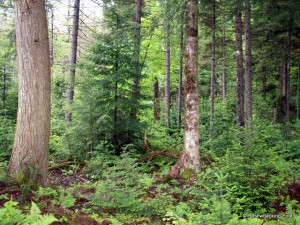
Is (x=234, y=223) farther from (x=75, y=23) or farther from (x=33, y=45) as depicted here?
(x=75, y=23)

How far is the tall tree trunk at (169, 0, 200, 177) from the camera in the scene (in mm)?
8117

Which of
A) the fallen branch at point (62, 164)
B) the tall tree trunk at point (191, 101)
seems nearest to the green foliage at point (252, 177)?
the tall tree trunk at point (191, 101)

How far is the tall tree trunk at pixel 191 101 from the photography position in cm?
812

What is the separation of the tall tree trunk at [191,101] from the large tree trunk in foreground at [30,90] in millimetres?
4095

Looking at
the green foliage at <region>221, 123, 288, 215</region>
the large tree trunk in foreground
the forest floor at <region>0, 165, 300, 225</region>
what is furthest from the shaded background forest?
the large tree trunk in foreground

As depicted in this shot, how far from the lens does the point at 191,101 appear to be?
26.9 feet

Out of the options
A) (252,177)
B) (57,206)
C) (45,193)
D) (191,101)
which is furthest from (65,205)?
(191,101)

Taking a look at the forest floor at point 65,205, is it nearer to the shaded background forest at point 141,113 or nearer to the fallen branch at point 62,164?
the shaded background forest at point 141,113

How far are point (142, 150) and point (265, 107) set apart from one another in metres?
12.3

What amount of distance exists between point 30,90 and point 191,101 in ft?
14.8

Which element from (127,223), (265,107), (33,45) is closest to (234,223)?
(127,223)

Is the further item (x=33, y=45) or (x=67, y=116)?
(x=67, y=116)

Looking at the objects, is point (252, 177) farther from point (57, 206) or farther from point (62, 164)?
point (62, 164)

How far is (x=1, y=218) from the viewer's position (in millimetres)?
2740
